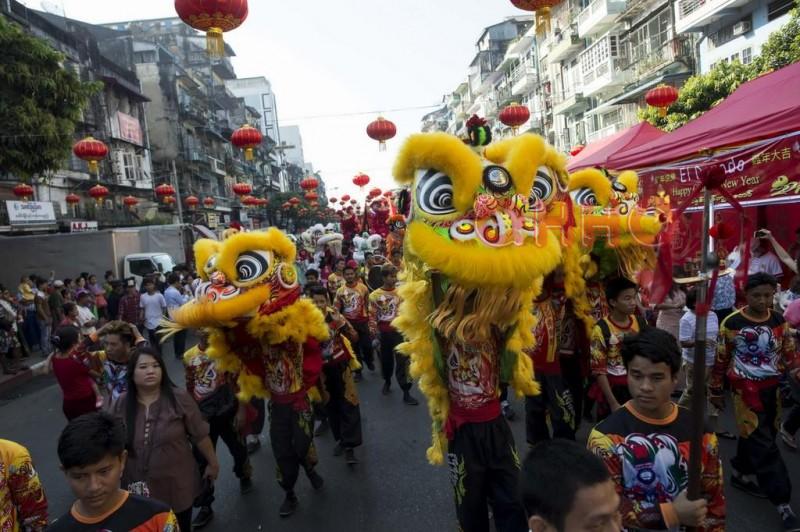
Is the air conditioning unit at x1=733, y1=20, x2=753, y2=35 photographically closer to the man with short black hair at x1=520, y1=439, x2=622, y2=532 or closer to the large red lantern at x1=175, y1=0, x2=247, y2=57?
the large red lantern at x1=175, y1=0, x2=247, y2=57

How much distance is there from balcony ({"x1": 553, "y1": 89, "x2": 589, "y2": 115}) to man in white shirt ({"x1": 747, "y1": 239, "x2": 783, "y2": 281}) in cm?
2162

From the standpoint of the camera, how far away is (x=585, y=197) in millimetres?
4566

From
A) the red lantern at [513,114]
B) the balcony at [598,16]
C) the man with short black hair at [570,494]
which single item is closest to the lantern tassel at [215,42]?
the man with short black hair at [570,494]

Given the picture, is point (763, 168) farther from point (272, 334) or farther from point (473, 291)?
point (272, 334)

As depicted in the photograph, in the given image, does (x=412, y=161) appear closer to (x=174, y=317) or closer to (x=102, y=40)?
(x=174, y=317)

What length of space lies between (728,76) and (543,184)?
12.0 meters

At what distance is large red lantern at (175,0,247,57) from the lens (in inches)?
203

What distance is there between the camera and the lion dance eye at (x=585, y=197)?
14.8 feet

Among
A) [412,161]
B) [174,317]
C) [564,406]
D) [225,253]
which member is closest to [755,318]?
[564,406]

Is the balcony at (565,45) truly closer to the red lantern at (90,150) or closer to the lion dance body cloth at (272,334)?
the red lantern at (90,150)

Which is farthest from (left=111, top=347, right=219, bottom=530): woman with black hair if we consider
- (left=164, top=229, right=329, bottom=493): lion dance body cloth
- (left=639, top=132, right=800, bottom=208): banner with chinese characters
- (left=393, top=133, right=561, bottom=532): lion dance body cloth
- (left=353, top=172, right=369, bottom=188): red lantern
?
(left=353, top=172, right=369, bottom=188): red lantern

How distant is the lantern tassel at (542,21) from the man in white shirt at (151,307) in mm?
6963

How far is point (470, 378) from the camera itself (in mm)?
2680

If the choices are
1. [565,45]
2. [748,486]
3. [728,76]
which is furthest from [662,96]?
[565,45]
